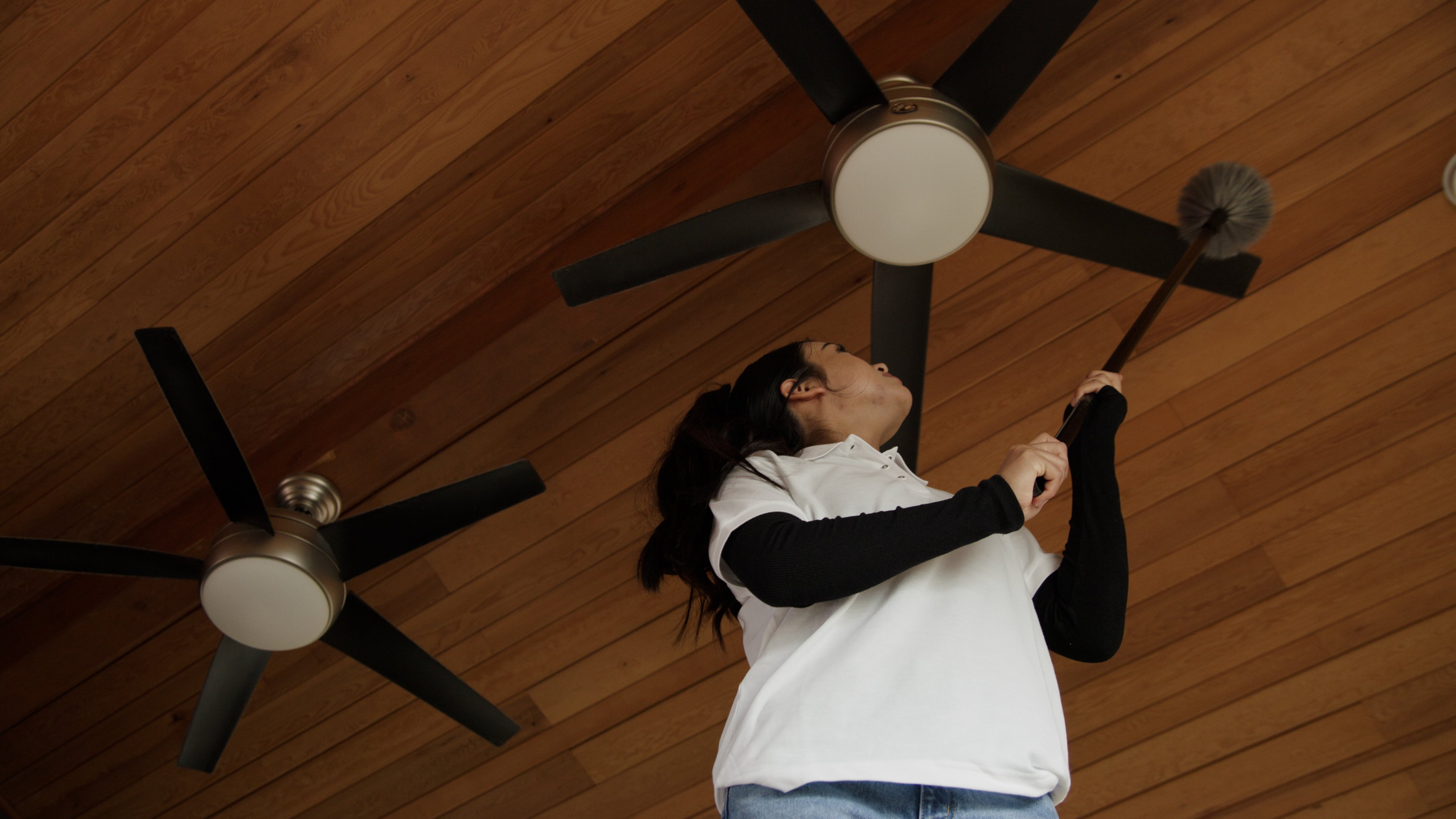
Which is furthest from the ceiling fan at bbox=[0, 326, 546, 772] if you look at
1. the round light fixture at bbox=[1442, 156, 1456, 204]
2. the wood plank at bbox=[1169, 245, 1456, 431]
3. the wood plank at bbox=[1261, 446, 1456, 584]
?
the round light fixture at bbox=[1442, 156, 1456, 204]

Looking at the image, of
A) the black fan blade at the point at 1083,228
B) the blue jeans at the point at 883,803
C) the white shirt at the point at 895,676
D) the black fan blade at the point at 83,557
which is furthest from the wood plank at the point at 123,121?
the blue jeans at the point at 883,803

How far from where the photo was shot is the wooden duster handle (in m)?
1.44

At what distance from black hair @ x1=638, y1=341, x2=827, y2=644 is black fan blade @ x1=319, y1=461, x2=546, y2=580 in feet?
1.46

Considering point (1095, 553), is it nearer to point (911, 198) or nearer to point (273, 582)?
point (911, 198)

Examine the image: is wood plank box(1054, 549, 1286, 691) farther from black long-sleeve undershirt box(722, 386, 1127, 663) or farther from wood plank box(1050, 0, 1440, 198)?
black long-sleeve undershirt box(722, 386, 1127, 663)

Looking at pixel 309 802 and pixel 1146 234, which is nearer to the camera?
pixel 1146 234

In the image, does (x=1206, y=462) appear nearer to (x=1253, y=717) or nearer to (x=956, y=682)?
(x=1253, y=717)

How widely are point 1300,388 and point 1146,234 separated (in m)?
0.84

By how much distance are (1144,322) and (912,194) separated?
1.59 ft

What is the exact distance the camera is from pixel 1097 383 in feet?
4.75

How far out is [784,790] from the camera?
1.07m

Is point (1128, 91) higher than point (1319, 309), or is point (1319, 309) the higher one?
point (1128, 91)

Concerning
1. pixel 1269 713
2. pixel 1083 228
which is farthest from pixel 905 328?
pixel 1269 713

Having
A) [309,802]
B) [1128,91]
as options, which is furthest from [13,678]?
[1128,91]
